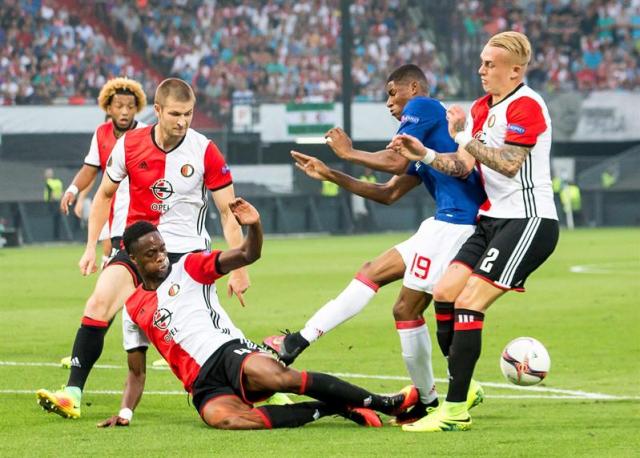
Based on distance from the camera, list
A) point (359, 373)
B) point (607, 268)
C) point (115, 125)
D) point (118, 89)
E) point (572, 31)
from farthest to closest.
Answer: point (572, 31), point (607, 268), point (115, 125), point (118, 89), point (359, 373)

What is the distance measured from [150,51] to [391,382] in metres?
32.9

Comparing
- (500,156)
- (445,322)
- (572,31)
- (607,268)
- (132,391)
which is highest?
(572,31)

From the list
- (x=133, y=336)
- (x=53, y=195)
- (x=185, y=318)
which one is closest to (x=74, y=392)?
(x=133, y=336)

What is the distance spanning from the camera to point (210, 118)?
3916 cm

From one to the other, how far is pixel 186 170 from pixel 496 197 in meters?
2.14

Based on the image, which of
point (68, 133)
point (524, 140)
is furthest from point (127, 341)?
point (68, 133)

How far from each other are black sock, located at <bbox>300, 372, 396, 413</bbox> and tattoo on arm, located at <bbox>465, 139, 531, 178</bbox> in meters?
1.46

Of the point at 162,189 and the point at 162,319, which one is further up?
the point at 162,189

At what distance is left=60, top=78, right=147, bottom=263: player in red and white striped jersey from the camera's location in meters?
10.8

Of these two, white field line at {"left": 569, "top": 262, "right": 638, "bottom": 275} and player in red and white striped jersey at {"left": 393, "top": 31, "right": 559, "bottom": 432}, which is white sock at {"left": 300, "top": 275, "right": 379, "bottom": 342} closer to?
player in red and white striped jersey at {"left": 393, "top": 31, "right": 559, "bottom": 432}

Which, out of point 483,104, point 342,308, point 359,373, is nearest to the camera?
point 483,104

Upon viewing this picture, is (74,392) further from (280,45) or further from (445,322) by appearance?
(280,45)

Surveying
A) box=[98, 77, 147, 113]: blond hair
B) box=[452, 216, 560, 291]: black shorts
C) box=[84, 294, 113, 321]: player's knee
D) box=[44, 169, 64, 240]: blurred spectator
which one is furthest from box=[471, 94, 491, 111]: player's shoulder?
box=[44, 169, 64, 240]: blurred spectator

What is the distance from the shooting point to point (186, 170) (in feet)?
29.1
